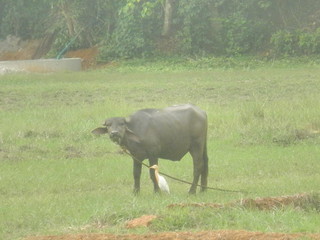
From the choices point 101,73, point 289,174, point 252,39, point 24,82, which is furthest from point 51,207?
point 252,39

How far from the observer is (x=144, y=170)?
12555 millimetres

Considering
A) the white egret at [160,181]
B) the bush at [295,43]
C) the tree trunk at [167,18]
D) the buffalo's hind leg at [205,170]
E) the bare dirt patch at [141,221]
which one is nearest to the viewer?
the bare dirt patch at [141,221]

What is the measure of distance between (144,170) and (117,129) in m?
2.92

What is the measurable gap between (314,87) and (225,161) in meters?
10.8

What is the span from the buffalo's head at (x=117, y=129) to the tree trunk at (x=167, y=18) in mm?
26601

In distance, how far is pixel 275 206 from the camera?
8.35 m

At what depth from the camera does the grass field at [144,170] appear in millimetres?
8047

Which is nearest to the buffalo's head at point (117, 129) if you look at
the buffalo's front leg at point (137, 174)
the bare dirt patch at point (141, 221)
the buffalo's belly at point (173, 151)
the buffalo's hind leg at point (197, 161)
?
the buffalo's front leg at point (137, 174)

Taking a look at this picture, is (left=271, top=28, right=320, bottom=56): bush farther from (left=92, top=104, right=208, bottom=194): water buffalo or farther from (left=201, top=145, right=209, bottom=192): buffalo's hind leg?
(left=92, top=104, right=208, bottom=194): water buffalo

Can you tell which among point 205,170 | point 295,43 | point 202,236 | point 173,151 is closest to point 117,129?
point 173,151

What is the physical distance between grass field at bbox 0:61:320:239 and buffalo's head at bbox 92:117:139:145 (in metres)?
0.73

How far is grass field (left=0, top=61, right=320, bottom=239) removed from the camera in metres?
8.05

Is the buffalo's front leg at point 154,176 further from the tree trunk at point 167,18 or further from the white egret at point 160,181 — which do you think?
the tree trunk at point 167,18

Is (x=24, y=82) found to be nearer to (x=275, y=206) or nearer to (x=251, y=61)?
(x=251, y=61)
